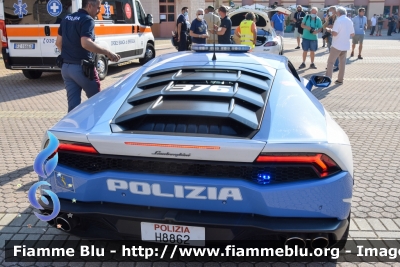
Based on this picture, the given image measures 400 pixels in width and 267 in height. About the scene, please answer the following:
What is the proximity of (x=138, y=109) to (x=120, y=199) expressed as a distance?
0.62 metres

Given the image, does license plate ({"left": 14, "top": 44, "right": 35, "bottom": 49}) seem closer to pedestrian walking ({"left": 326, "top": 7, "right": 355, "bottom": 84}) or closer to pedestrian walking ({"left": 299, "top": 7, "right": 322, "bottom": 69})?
pedestrian walking ({"left": 326, "top": 7, "right": 355, "bottom": 84})

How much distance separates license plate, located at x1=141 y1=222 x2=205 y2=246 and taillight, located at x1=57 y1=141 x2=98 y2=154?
54cm

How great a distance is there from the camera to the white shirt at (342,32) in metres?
9.48

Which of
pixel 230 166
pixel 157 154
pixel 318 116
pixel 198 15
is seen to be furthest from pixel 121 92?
pixel 198 15

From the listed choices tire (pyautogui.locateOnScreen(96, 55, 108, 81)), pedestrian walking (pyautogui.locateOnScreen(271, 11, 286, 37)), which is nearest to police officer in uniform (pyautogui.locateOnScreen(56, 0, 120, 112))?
tire (pyautogui.locateOnScreen(96, 55, 108, 81))

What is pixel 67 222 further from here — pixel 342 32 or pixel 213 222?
pixel 342 32

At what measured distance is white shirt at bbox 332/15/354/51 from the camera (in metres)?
9.48

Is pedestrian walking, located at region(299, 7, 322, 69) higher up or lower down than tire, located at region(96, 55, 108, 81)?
higher up

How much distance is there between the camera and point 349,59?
15242 millimetres

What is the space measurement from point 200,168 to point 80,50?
9.34 ft

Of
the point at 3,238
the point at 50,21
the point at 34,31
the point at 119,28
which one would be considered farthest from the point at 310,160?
the point at 119,28

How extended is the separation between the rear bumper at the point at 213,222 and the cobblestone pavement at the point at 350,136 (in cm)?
51

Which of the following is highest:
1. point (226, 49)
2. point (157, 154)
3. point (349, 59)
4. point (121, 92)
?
point (226, 49)

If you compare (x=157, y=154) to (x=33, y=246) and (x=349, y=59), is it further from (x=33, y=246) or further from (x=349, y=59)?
(x=349, y=59)
